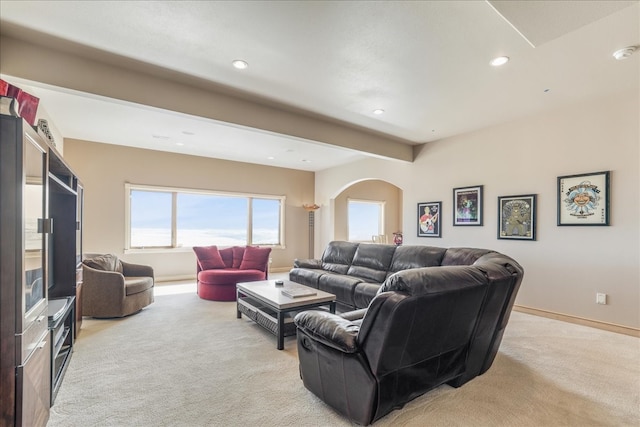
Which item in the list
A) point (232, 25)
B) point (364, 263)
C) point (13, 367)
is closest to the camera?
point (13, 367)

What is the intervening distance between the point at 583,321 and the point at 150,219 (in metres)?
7.44

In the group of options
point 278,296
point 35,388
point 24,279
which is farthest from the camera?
point 278,296

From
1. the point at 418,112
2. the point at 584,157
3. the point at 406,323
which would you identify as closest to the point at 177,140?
the point at 418,112

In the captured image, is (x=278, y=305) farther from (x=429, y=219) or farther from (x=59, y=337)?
(x=429, y=219)

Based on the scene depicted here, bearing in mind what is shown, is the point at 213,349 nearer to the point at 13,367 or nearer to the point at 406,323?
the point at 13,367

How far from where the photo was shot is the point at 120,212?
5902 millimetres

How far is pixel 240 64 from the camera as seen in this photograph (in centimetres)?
287

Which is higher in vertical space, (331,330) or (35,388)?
(331,330)

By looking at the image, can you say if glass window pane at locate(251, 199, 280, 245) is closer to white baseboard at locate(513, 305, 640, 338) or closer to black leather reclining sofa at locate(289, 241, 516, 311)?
black leather reclining sofa at locate(289, 241, 516, 311)

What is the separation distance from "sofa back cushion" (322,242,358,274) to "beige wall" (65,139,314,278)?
111 inches

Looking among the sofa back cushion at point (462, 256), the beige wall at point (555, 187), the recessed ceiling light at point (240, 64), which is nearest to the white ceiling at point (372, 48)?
the recessed ceiling light at point (240, 64)

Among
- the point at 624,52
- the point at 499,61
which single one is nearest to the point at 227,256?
the point at 499,61

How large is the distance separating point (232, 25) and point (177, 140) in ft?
12.1

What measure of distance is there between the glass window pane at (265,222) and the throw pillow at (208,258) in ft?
7.23
